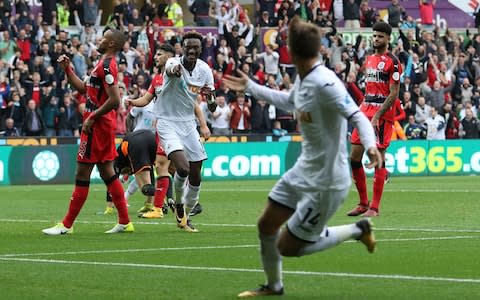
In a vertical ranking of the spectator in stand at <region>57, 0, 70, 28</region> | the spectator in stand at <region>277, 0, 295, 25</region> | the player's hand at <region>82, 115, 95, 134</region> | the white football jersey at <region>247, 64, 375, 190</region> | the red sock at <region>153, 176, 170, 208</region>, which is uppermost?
the white football jersey at <region>247, 64, 375, 190</region>

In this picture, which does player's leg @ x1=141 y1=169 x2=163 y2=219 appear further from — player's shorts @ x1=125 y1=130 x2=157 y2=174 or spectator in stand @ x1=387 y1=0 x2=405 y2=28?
spectator in stand @ x1=387 y1=0 x2=405 y2=28

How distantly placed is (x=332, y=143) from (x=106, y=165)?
20.4ft

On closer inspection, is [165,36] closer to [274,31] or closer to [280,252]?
[274,31]

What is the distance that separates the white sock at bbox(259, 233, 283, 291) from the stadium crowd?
20.0m

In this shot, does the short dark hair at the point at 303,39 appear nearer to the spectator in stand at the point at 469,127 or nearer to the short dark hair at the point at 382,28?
the short dark hair at the point at 382,28

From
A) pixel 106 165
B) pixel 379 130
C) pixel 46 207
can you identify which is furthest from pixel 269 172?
pixel 106 165

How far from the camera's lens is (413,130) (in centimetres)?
3706

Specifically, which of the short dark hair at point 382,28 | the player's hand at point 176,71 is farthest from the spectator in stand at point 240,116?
the player's hand at point 176,71

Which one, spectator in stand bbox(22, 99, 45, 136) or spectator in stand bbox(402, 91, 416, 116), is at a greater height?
spectator in stand bbox(22, 99, 45, 136)

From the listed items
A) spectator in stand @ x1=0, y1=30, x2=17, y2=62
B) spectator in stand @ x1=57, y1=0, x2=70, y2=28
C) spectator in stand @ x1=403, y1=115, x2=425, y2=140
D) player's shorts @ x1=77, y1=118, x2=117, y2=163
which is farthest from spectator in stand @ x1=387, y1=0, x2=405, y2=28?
player's shorts @ x1=77, y1=118, x2=117, y2=163

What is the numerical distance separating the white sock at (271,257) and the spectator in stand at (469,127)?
29250mm

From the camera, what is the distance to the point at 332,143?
31.6 feet

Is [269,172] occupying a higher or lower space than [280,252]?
lower

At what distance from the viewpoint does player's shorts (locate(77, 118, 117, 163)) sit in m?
15.3
